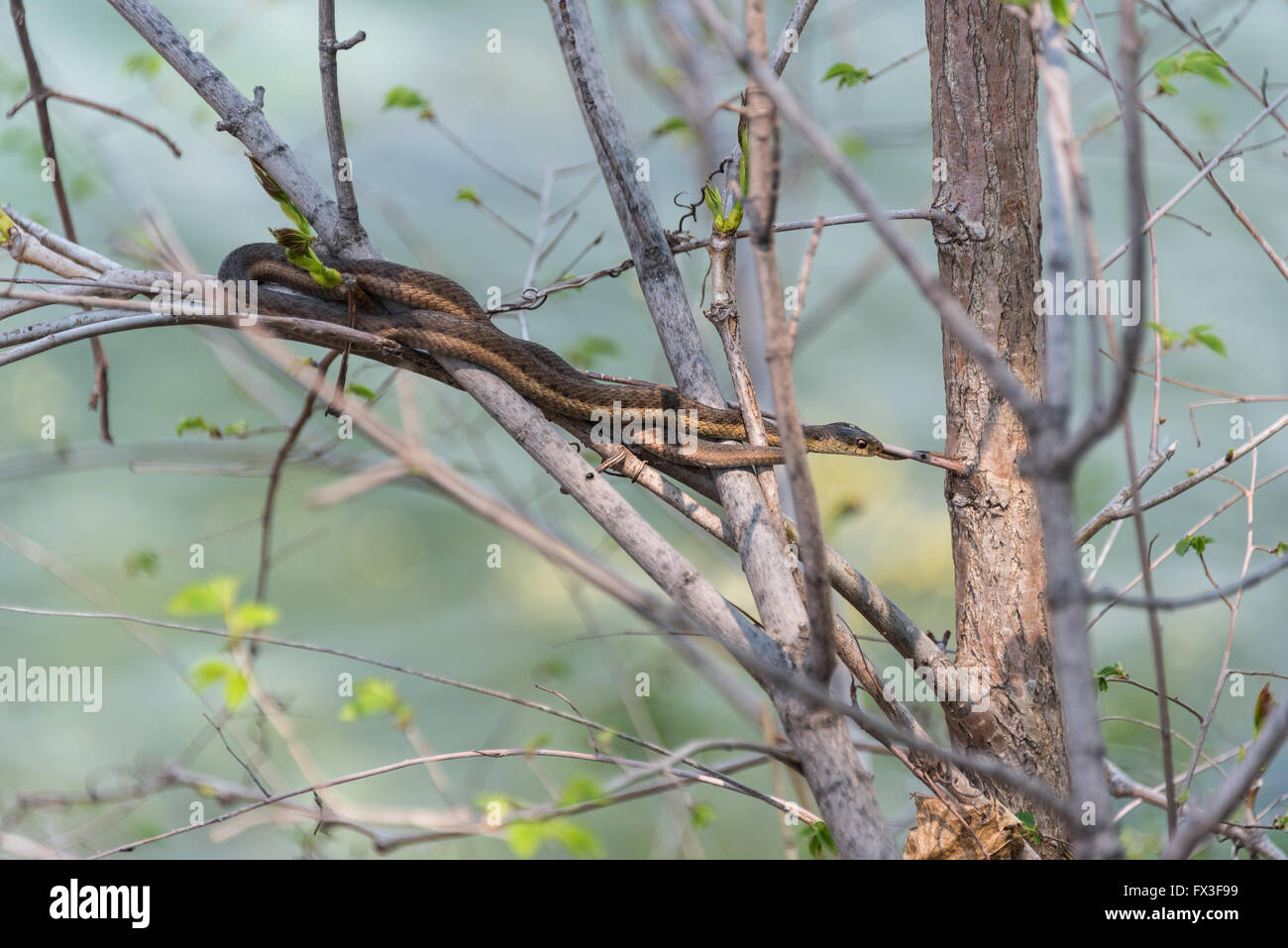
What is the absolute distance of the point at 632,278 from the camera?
13.7 feet

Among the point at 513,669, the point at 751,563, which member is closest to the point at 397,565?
the point at 513,669

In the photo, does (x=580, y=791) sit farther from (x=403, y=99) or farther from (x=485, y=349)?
(x=403, y=99)

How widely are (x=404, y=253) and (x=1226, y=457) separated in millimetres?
3598

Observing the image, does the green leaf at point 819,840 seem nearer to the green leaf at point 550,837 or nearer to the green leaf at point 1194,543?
the green leaf at point 550,837

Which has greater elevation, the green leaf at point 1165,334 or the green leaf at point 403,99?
the green leaf at point 403,99

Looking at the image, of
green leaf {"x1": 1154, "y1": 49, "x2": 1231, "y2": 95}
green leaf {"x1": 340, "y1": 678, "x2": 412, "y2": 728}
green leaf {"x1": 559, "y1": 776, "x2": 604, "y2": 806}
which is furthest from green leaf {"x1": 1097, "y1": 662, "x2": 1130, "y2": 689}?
green leaf {"x1": 340, "y1": 678, "x2": 412, "y2": 728}

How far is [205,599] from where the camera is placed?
105cm

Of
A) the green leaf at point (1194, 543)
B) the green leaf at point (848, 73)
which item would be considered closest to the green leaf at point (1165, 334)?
the green leaf at point (1194, 543)

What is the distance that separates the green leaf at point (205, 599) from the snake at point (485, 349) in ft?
3.53

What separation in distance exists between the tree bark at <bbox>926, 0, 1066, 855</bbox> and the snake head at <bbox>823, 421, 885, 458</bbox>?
574 mm

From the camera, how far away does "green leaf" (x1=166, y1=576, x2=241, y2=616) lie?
104 centimetres

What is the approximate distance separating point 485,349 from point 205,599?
3.93ft

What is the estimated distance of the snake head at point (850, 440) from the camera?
8.80 feet
